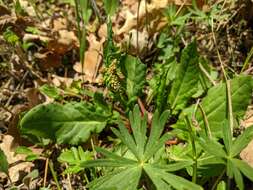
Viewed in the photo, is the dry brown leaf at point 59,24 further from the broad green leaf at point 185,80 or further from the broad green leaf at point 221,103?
the broad green leaf at point 221,103

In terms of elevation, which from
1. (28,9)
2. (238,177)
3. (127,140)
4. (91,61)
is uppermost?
(28,9)

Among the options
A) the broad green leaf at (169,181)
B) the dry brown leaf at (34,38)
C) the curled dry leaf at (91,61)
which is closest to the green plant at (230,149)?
the broad green leaf at (169,181)

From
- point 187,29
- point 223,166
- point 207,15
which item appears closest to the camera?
point 223,166

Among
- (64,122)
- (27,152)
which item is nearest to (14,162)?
(27,152)

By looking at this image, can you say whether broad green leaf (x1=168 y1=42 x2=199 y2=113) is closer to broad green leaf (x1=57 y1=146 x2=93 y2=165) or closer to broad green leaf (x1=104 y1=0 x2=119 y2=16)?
broad green leaf (x1=104 y1=0 x2=119 y2=16)

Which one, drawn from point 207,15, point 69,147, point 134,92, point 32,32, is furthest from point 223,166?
point 32,32

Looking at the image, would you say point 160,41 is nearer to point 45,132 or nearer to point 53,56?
point 53,56

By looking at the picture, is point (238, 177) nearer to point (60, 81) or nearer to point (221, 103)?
point (221, 103)
